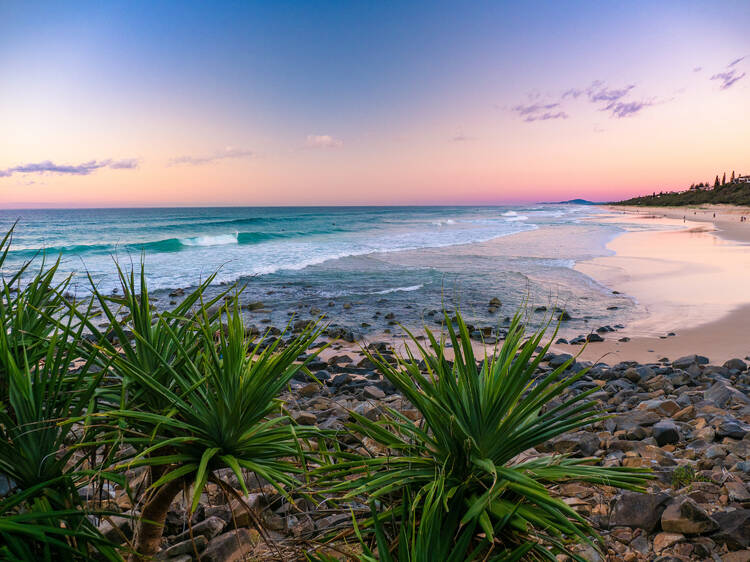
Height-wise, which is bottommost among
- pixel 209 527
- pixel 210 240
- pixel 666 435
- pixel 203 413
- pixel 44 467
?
pixel 666 435

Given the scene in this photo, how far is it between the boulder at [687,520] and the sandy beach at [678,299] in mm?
1090

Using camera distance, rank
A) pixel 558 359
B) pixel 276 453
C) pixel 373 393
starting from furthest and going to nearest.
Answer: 1. pixel 558 359
2. pixel 373 393
3. pixel 276 453

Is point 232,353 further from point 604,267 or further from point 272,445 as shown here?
point 604,267

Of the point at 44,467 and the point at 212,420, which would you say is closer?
the point at 44,467

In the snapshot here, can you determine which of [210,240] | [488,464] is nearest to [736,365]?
[488,464]

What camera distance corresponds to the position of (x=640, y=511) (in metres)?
3.09

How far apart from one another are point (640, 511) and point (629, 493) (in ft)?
0.73

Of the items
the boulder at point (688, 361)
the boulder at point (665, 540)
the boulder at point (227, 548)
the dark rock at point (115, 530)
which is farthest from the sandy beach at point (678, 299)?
the dark rock at point (115, 530)

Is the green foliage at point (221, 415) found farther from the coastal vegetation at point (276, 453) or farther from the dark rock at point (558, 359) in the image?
the dark rock at point (558, 359)

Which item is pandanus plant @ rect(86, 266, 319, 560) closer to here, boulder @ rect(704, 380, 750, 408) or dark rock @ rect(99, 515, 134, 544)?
dark rock @ rect(99, 515, 134, 544)

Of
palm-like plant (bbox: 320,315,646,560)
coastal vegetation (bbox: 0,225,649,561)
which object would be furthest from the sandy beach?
coastal vegetation (bbox: 0,225,649,561)

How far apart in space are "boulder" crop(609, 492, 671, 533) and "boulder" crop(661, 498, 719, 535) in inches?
2.8

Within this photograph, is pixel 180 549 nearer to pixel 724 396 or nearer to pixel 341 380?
pixel 341 380

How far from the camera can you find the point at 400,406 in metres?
6.00
